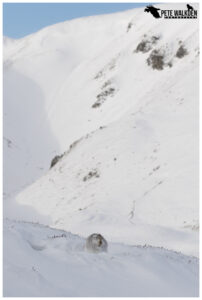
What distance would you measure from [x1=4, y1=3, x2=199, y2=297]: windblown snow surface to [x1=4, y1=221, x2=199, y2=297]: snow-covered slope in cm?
4

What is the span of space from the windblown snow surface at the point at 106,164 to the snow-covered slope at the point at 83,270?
1.5 inches

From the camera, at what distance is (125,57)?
6241 centimetres

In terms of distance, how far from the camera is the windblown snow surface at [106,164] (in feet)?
37.5

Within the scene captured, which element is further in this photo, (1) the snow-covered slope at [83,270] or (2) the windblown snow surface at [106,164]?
(2) the windblown snow surface at [106,164]

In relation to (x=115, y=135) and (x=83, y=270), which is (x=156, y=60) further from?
(x=83, y=270)

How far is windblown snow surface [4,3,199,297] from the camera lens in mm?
11441

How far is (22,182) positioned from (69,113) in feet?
54.4

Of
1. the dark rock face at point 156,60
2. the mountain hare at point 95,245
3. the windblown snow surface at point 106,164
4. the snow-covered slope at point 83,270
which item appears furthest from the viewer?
the dark rock face at point 156,60

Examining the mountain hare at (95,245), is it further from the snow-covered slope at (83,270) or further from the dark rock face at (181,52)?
the dark rock face at (181,52)

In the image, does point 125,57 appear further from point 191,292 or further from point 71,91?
point 191,292

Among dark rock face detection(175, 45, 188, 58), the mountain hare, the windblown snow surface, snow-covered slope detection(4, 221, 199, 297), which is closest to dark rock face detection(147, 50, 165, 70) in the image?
the windblown snow surface

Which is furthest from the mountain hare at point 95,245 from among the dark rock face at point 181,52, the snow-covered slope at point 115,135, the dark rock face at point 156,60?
the dark rock face at point 156,60

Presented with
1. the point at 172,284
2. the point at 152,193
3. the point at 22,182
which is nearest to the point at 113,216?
the point at 152,193

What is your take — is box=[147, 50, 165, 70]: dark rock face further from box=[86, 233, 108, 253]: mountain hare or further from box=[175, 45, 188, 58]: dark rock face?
box=[86, 233, 108, 253]: mountain hare
